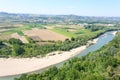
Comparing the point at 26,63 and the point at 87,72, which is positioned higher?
the point at 87,72

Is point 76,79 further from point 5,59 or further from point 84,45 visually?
point 84,45

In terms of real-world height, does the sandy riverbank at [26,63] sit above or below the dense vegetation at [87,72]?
below

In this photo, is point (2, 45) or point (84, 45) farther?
point (84, 45)

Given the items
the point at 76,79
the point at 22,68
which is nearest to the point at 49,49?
the point at 22,68

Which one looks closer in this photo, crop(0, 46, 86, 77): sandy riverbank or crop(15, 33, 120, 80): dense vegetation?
crop(15, 33, 120, 80): dense vegetation

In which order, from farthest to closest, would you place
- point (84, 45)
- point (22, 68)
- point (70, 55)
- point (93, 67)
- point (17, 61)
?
point (84, 45) → point (70, 55) → point (17, 61) → point (22, 68) → point (93, 67)

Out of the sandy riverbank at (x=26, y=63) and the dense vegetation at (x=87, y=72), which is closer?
the dense vegetation at (x=87, y=72)

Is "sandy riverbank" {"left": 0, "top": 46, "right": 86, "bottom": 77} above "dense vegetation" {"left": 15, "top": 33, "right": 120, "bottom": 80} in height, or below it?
below

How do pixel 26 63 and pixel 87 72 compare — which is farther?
pixel 26 63
